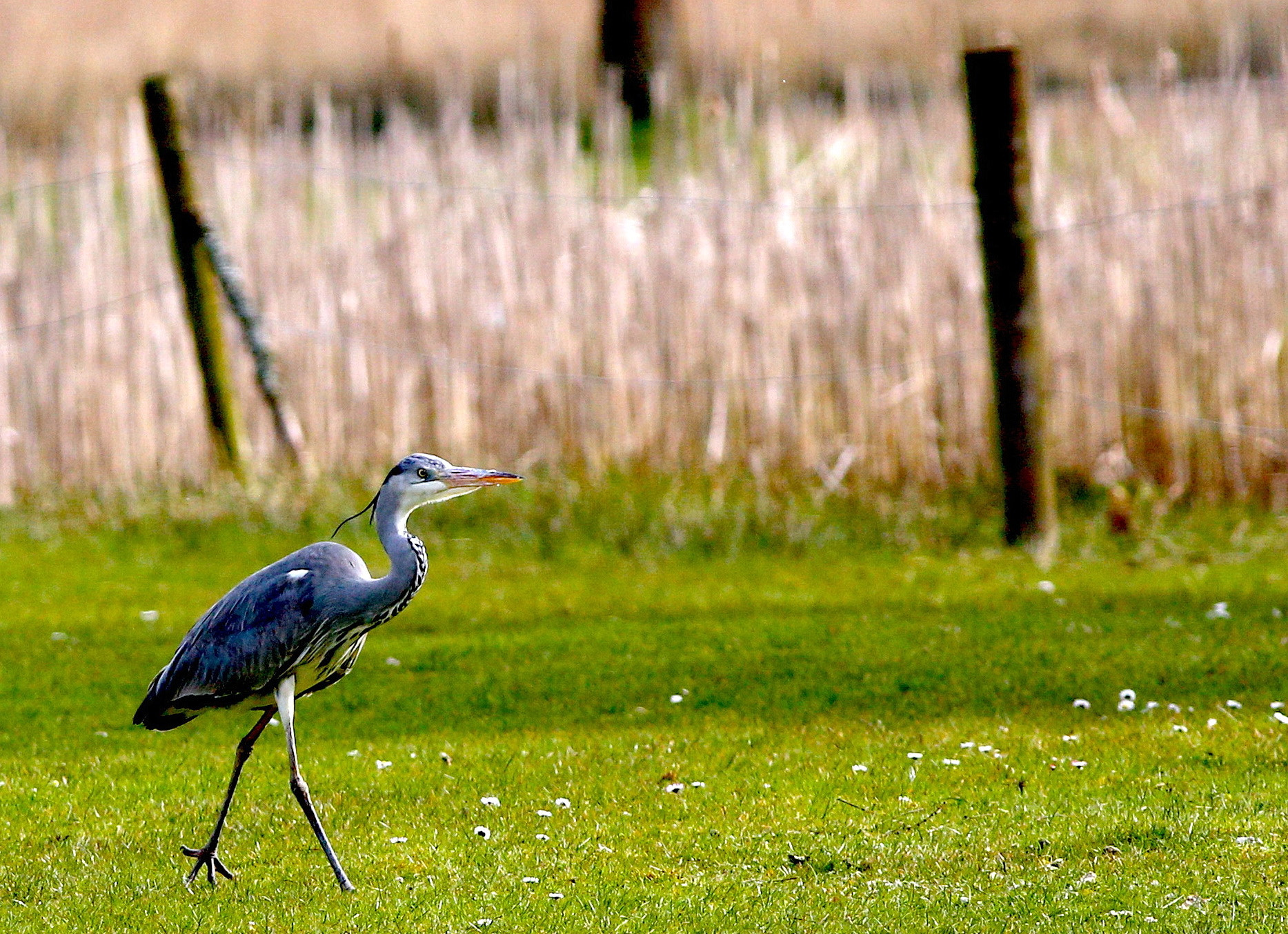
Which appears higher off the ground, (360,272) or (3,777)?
(360,272)

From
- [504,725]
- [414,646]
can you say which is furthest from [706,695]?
[414,646]

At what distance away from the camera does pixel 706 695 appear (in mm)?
7945

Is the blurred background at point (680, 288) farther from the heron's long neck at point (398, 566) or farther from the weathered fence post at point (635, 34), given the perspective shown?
the weathered fence post at point (635, 34)

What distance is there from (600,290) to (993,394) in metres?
3.06

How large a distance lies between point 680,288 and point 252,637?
711 centimetres

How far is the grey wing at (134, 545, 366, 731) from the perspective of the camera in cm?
556

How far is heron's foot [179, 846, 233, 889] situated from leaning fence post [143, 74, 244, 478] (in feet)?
23.4

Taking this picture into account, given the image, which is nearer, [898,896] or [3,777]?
[898,896]

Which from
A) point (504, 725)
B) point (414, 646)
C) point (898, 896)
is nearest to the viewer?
point (898, 896)

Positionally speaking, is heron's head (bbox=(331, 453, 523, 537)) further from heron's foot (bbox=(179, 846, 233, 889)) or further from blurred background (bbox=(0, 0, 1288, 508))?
blurred background (bbox=(0, 0, 1288, 508))

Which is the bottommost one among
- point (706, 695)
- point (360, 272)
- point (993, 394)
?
point (706, 695)

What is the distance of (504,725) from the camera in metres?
7.55

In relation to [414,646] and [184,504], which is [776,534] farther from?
[184,504]

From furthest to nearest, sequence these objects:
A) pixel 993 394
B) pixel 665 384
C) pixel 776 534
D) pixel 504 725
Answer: pixel 665 384, pixel 776 534, pixel 993 394, pixel 504 725
